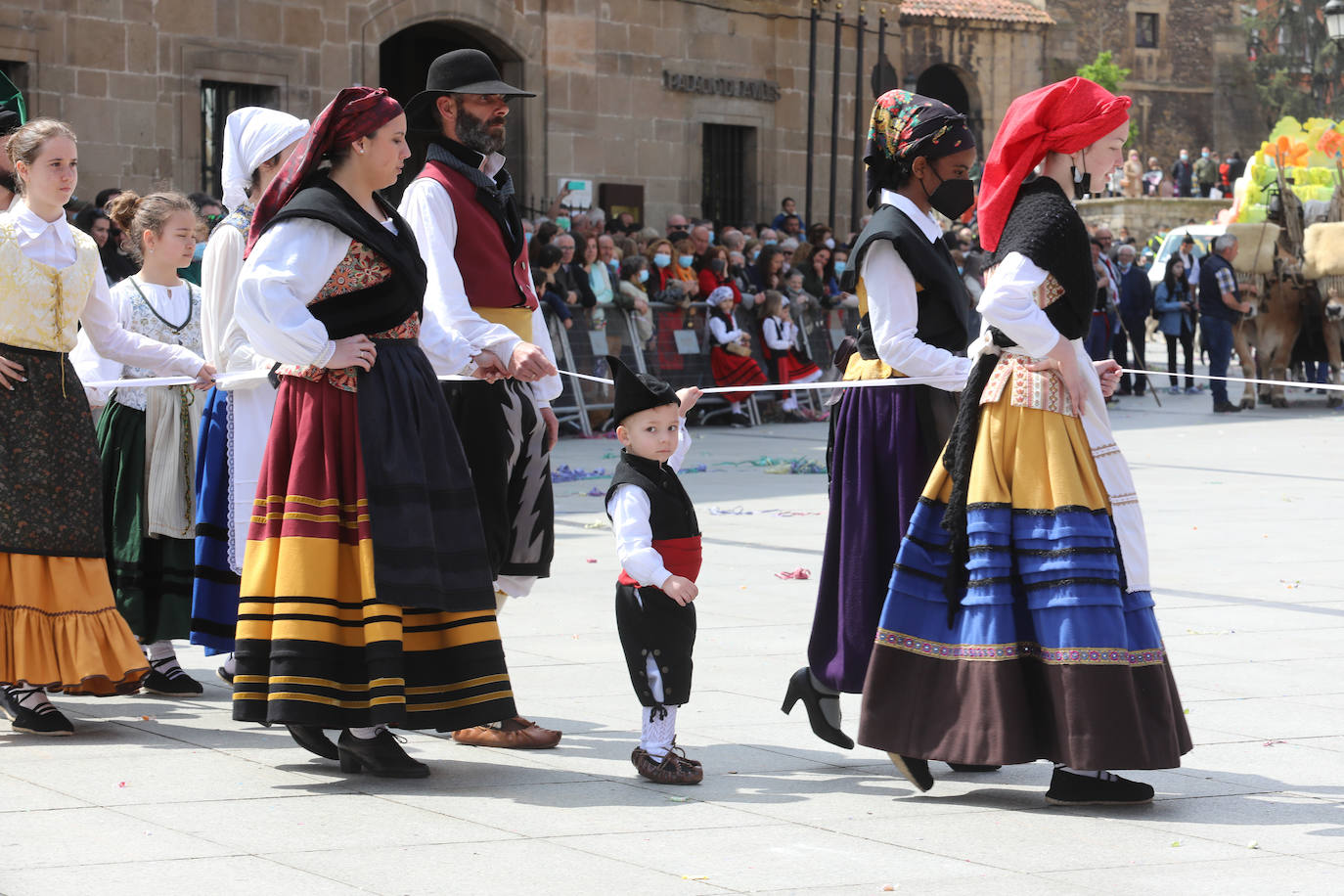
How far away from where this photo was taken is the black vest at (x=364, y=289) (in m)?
5.17

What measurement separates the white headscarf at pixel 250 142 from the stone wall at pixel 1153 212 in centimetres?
4264

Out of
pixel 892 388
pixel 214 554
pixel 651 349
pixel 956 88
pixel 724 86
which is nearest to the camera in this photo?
pixel 892 388

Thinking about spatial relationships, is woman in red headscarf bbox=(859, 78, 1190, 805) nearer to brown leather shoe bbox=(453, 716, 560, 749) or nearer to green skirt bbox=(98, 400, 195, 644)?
brown leather shoe bbox=(453, 716, 560, 749)

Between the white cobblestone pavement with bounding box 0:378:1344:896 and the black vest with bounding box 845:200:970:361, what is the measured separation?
1209mm

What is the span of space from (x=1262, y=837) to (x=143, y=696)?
3.71 meters

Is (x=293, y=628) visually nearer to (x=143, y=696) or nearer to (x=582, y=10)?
(x=143, y=696)

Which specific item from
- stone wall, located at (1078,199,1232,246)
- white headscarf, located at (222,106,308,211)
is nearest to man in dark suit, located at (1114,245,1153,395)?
white headscarf, located at (222,106,308,211)

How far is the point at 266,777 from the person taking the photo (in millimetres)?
5219

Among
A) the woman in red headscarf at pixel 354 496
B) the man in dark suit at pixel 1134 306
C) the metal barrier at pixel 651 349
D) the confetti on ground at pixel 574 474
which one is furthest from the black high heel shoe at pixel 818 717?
the man in dark suit at pixel 1134 306

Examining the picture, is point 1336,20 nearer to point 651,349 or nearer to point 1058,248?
point 651,349

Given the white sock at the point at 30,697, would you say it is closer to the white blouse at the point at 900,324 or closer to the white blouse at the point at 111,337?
the white blouse at the point at 111,337

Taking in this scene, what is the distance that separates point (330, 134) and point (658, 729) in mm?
1800

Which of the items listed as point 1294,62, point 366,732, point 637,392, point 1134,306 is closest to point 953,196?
point 637,392

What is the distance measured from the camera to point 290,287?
5.11m
